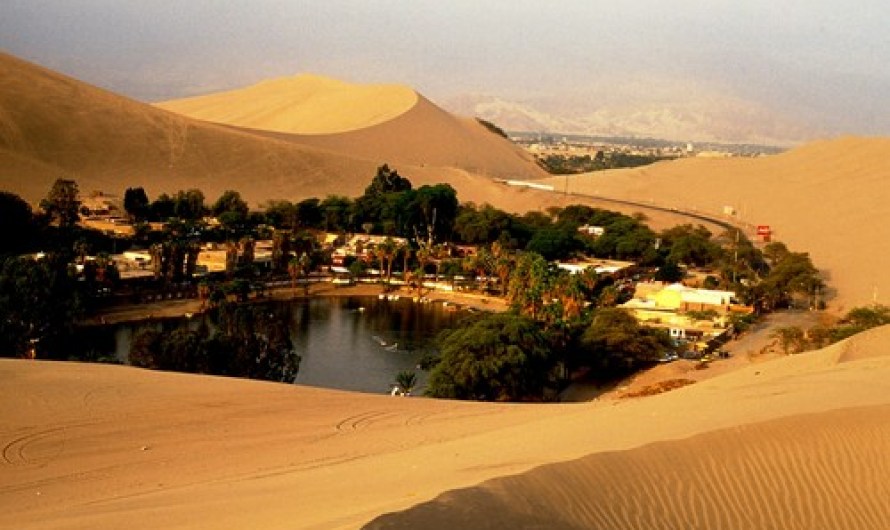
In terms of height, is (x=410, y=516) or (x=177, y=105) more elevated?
(x=177, y=105)

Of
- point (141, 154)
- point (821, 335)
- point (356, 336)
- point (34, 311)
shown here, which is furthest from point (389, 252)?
point (141, 154)

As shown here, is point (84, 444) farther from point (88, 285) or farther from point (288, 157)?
point (288, 157)

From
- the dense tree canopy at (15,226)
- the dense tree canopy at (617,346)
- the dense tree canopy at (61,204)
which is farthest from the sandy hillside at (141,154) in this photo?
the dense tree canopy at (617,346)

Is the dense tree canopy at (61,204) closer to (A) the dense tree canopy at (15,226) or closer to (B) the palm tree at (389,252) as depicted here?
(A) the dense tree canopy at (15,226)

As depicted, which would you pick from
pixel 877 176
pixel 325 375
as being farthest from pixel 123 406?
pixel 877 176

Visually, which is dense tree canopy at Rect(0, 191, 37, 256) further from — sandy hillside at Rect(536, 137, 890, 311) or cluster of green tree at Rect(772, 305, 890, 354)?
sandy hillside at Rect(536, 137, 890, 311)

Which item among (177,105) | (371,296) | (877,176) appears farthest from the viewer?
(177,105)

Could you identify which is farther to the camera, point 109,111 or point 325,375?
point 109,111

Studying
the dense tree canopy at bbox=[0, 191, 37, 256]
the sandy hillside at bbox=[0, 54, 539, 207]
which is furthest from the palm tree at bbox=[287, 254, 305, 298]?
the sandy hillside at bbox=[0, 54, 539, 207]
